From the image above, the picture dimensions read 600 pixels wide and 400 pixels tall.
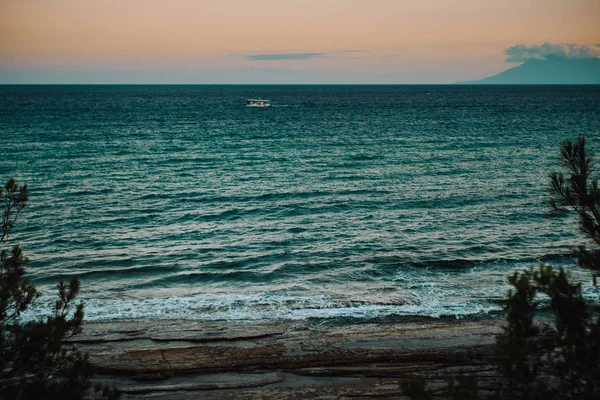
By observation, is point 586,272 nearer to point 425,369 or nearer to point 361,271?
point 361,271

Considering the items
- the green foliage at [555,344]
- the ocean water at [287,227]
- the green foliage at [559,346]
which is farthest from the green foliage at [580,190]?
the ocean water at [287,227]

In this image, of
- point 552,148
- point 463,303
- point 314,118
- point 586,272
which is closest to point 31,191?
point 463,303

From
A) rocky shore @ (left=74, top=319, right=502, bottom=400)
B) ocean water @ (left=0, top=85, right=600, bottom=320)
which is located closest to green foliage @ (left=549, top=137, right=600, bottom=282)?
rocky shore @ (left=74, top=319, right=502, bottom=400)

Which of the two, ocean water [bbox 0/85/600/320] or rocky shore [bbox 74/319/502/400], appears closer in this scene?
rocky shore [bbox 74/319/502/400]

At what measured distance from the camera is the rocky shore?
34.1ft

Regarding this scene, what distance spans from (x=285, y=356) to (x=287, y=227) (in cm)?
1266

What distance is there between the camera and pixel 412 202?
28.6 meters

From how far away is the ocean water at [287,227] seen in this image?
16250 mm

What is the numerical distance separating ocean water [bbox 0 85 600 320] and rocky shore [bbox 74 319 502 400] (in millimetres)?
1236

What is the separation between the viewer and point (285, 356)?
11.8 metres

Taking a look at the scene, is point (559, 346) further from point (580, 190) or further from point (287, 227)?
point (287, 227)

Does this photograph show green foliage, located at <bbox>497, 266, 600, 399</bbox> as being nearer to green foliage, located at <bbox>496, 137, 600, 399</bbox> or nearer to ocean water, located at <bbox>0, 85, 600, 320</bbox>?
green foliage, located at <bbox>496, 137, 600, 399</bbox>

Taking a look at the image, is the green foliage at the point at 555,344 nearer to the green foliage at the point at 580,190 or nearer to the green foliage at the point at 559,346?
the green foliage at the point at 559,346

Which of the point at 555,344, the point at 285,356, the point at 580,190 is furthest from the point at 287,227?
the point at 555,344
